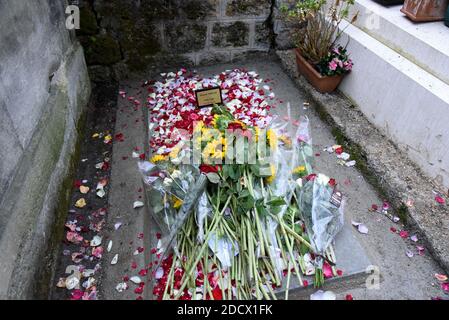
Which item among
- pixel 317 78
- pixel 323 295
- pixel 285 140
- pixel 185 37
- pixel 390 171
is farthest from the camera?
pixel 185 37

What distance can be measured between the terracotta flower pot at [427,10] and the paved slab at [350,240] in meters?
1.09

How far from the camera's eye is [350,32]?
3.18 m

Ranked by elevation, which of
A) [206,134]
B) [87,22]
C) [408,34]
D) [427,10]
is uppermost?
[427,10]

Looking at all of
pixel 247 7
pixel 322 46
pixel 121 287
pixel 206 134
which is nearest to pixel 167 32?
pixel 247 7

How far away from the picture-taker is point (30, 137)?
2.03 metres

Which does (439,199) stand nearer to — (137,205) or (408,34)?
(408,34)

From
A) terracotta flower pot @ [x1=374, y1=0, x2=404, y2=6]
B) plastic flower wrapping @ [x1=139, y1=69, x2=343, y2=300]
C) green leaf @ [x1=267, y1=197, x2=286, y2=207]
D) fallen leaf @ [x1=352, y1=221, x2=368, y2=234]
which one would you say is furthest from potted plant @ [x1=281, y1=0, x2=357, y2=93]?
green leaf @ [x1=267, y1=197, x2=286, y2=207]

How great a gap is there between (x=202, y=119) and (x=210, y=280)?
4.82ft

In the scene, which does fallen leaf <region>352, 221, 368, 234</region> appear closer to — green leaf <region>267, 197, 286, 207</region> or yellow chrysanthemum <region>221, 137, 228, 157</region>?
green leaf <region>267, 197, 286, 207</region>

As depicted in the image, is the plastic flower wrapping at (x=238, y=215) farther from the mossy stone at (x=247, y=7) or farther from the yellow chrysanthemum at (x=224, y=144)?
the mossy stone at (x=247, y=7)

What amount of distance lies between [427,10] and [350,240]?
1.91 m

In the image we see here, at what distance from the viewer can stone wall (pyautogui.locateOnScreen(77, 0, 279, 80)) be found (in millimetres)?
3357
